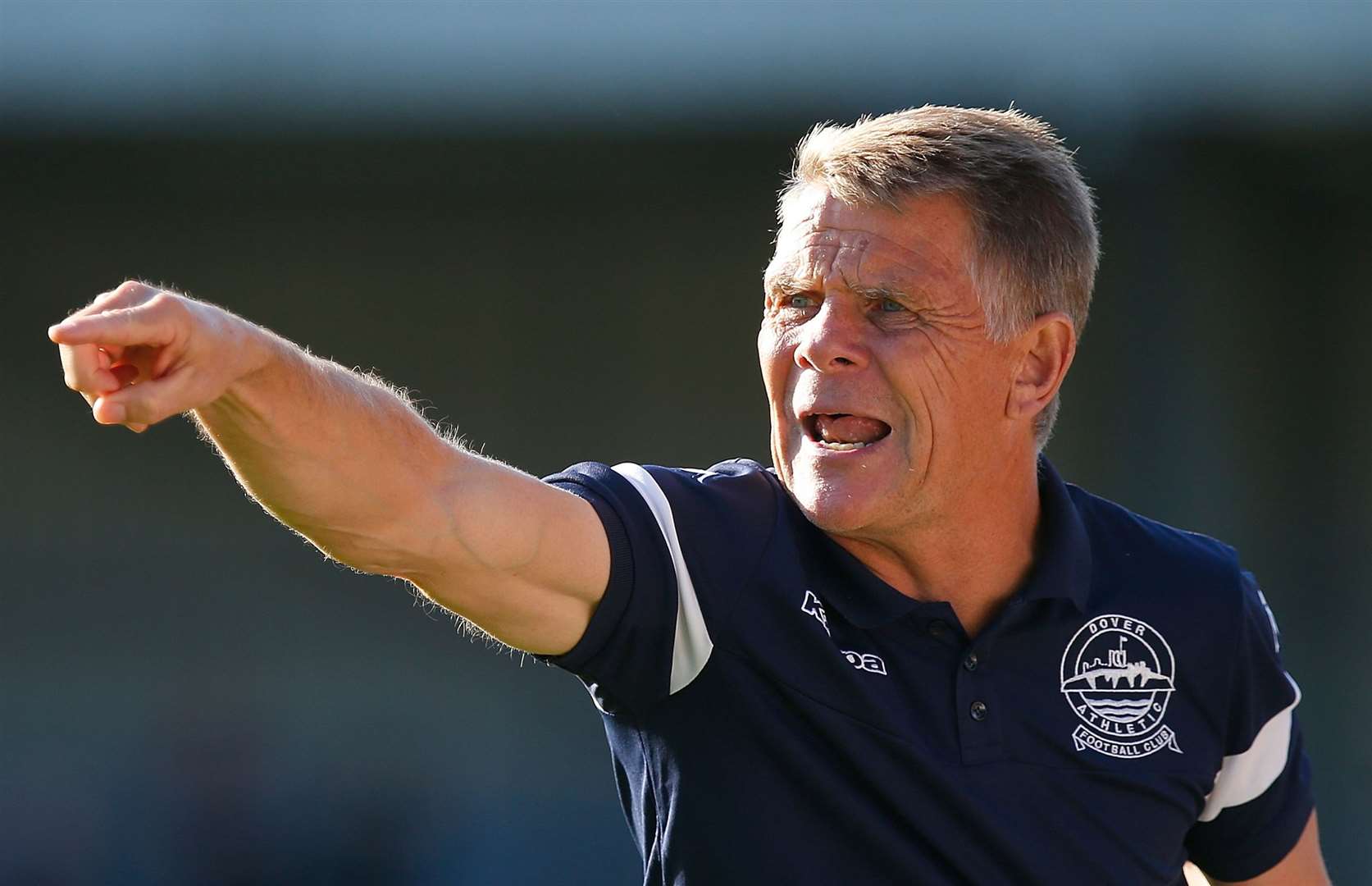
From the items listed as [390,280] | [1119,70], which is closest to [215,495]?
[390,280]

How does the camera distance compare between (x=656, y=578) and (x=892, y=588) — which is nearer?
(x=656, y=578)

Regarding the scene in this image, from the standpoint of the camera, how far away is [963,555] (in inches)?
104

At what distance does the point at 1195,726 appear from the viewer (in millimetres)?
2623

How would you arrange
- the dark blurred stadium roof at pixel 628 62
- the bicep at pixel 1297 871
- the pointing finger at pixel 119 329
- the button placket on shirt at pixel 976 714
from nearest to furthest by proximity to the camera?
1. the pointing finger at pixel 119 329
2. the button placket on shirt at pixel 976 714
3. the bicep at pixel 1297 871
4. the dark blurred stadium roof at pixel 628 62

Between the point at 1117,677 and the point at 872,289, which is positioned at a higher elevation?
the point at 872,289

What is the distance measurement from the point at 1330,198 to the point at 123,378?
9664 mm

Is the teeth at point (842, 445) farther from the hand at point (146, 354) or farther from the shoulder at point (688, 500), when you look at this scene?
the hand at point (146, 354)

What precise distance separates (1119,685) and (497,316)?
793 centimetres

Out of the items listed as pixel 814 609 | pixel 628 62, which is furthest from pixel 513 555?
pixel 628 62

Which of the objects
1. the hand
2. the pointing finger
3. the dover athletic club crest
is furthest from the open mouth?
the pointing finger

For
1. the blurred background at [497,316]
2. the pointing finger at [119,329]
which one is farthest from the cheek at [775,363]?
the blurred background at [497,316]

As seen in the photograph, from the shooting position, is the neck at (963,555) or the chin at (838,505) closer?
the chin at (838,505)

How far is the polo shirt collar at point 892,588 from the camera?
2502 millimetres

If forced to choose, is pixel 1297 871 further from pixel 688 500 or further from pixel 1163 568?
pixel 688 500
